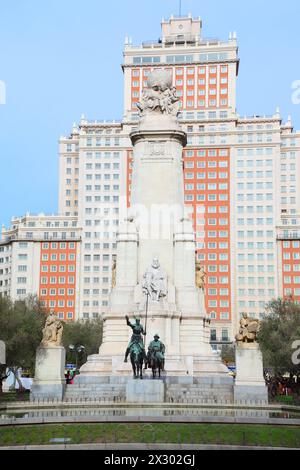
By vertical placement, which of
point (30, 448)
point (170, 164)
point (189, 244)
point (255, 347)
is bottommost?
point (30, 448)

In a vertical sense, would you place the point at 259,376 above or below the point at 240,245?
below

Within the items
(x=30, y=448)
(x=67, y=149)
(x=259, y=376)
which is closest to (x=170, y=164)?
(x=259, y=376)

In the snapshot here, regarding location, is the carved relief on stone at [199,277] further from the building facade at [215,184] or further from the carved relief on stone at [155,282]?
the building facade at [215,184]

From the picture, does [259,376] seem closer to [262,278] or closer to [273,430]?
[273,430]

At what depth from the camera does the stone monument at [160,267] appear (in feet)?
134

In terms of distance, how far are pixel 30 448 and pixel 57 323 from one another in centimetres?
2121

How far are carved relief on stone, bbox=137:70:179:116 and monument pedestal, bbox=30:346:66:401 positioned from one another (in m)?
18.9

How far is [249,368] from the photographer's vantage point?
3591cm

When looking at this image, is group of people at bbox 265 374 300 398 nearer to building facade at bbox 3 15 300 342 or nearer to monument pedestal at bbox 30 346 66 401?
monument pedestal at bbox 30 346 66 401

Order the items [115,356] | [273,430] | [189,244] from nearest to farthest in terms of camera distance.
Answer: [273,430] < [115,356] < [189,244]

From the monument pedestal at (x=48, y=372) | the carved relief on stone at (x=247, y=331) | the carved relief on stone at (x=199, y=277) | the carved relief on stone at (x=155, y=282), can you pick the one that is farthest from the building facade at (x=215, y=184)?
the monument pedestal at (x=48, y=372)

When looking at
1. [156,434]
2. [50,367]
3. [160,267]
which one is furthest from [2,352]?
[156,434]

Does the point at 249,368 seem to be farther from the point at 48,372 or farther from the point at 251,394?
the point at 48,372
